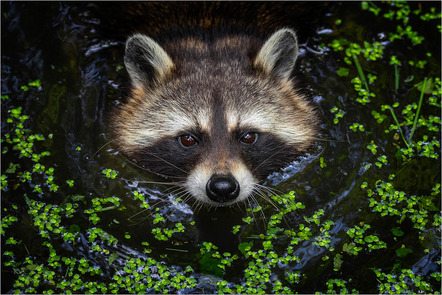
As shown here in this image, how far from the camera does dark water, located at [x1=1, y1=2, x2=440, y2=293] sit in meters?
4.71

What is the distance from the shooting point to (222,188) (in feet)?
14.7

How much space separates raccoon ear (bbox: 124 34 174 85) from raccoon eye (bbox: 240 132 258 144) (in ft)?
3.07

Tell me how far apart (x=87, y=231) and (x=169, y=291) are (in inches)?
36.0

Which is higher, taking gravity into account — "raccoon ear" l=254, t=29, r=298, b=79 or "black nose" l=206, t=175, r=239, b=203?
"raccoon ear" l=254, t=29, r=298, b=79

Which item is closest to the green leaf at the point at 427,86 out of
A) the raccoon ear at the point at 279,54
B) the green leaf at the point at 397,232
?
the raccoon ear at the point at 279,54

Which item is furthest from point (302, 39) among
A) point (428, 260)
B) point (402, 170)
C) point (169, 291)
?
point (169, 291)

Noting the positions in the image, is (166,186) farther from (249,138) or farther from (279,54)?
(279,54)

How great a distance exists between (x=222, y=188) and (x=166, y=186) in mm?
882

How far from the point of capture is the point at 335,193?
5117mm

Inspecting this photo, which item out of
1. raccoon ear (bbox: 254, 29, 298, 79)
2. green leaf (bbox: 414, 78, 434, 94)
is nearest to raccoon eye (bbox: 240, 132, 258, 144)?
raccoon ear (bbox: 254, 29, 298, 79)

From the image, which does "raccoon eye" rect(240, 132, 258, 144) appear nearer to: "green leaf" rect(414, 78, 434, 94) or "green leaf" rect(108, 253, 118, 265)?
"green leaf" rect(108, 253, 118, 265)

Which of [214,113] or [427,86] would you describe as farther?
[427,86]

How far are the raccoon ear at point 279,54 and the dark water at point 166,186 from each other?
598 mm

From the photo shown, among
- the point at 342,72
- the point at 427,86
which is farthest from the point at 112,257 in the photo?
the point at 427,86
